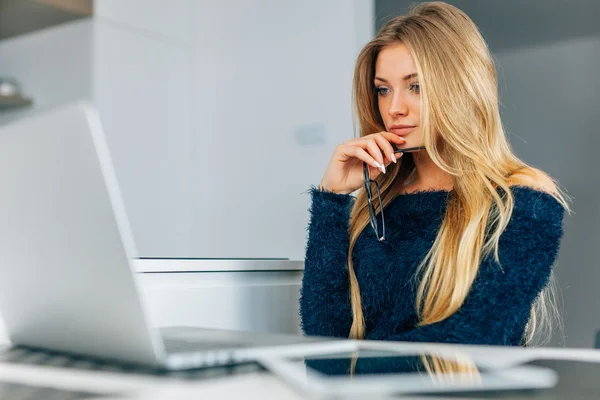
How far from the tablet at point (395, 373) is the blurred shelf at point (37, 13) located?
8.47ft

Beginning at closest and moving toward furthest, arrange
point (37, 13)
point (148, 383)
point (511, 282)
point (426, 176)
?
point (148, 383) < point (511, 282) < point (426, 176) < point (37, 13)

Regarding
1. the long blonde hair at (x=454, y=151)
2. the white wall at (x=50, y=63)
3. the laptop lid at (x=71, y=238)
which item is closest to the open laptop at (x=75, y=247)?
the laptop lid at (x=71, y=238)

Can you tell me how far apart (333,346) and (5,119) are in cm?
305

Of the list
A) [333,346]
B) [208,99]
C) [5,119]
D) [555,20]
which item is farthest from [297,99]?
[333,346]

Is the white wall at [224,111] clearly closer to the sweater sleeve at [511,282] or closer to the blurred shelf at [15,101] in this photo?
the blurred shelf at [15,101]

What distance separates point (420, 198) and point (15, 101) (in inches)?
94.0

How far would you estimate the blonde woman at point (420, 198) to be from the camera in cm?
124

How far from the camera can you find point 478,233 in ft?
4.09

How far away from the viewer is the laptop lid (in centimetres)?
53

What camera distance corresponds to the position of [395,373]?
524 millimetres

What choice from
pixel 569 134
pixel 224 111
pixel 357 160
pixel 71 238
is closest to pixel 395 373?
pixel 71 238

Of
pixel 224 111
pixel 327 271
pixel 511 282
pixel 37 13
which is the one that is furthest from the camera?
pixel 224 111

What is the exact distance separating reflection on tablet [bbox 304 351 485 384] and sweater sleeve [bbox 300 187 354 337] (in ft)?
2.47

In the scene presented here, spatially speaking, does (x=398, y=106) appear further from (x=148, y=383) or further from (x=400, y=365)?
(x=148, y=383)
